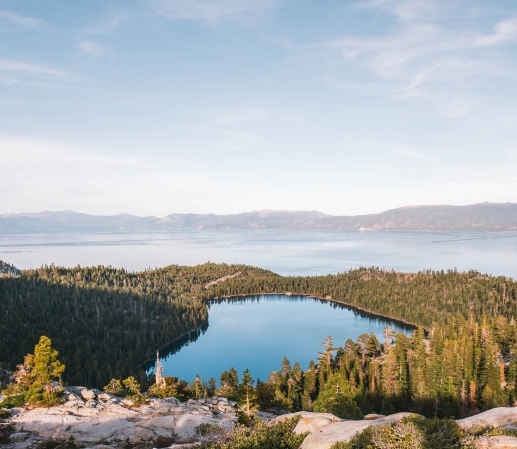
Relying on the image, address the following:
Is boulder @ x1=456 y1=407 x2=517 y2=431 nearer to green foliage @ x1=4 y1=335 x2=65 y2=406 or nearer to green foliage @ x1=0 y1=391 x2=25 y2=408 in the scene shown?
green foliage @ x1=4 y1=335 x2=65 y2=406

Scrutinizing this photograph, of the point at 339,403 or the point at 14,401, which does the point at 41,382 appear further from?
the point at 339,403

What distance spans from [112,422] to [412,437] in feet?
126

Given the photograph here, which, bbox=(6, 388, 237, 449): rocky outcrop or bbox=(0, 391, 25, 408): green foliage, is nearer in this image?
bbox=(6, 388, 237, 449): rocky outcrop

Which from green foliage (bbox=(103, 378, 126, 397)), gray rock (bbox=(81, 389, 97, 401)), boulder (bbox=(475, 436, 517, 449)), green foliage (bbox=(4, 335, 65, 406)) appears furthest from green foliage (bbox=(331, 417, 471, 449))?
green foliage (bbox=(103, 378, 126, 397))

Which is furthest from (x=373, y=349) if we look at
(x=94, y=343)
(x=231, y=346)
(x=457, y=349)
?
(x=94, y=343)

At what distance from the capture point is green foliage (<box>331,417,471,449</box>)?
77.3 ft

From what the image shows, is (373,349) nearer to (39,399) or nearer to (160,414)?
(160,414)

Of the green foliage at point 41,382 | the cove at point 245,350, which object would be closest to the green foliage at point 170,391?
the green foliage at point 41,382

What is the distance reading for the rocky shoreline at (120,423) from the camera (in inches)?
1624

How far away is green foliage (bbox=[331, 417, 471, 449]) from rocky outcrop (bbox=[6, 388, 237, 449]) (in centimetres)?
2408

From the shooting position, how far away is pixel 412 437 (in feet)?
76.9

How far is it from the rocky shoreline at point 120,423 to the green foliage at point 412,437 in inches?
202

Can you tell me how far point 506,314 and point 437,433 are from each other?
203 m

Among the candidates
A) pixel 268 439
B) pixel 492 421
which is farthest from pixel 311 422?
pixel 492 421
